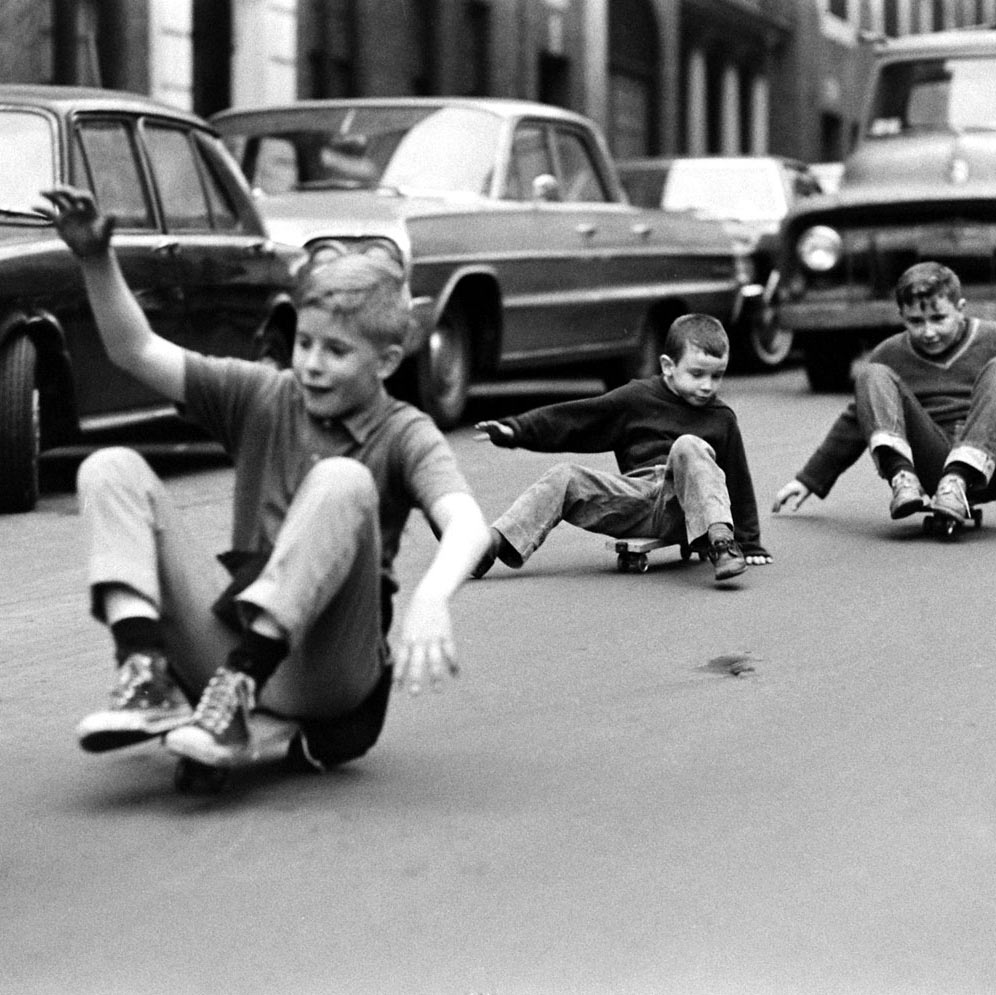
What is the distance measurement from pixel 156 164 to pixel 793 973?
7.84 meters

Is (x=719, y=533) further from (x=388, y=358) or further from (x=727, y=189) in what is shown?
(x=727, y=189)

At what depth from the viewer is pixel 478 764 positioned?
17.6 feet

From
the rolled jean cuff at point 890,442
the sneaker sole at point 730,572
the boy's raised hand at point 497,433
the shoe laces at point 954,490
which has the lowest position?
the sneaker sole at point 730,572

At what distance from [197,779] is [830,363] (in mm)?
11612

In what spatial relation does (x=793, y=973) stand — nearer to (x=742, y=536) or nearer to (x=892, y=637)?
(x=892, y=637)

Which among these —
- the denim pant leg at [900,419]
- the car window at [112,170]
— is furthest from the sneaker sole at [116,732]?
the car window at [112,170]

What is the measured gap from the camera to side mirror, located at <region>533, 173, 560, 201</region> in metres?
13.8

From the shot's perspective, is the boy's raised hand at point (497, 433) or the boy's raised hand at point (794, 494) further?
the boy's raised hand at point (794, 494)

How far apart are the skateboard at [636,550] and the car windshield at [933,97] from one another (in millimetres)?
9485

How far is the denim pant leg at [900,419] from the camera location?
357 inches

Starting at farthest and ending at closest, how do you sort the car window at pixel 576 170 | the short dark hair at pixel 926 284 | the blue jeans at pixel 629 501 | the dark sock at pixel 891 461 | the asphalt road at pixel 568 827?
the car window at pixel 576 170, the short dark hair at pixel 926 284, the dark sock at pixel 891 461, the blue jeans at pixel 629 501, the asphalt road at pixel 568 827

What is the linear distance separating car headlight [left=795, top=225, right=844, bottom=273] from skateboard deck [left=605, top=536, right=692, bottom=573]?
7.31 metres

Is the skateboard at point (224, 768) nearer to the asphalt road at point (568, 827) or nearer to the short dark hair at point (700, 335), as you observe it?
the asphalt road at point (568, 827)

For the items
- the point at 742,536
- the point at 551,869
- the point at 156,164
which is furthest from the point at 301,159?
the point at 551,869
